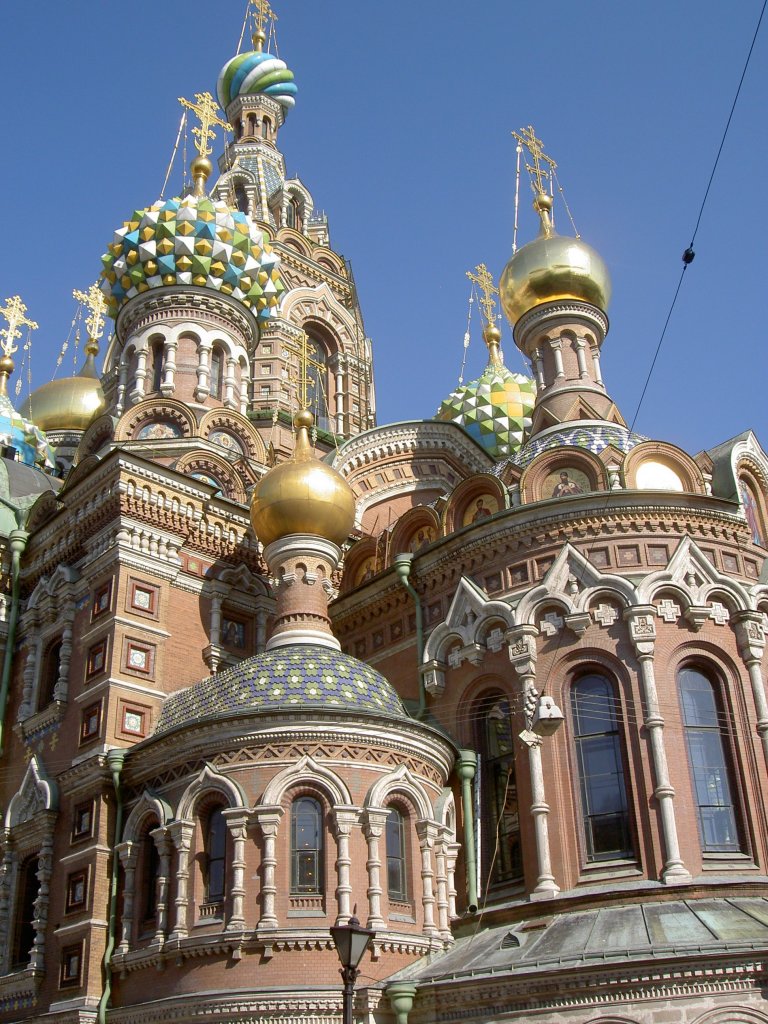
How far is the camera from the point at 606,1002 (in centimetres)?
827

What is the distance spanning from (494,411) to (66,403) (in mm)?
9757

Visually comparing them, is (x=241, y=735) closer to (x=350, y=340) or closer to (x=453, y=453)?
(x=453, y=453)

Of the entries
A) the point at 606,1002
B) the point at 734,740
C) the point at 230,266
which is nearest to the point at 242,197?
the point at 230,266

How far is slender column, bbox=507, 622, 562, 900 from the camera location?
10000mm

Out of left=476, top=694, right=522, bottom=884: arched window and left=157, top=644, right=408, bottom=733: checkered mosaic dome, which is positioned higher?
left=157, top=644, right=408, bottom=733: checkered mosaic dome

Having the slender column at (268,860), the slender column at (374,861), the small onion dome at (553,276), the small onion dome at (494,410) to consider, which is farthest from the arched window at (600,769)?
the small onion dome at (494,410)

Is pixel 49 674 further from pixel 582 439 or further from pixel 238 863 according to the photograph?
pixel 582 439

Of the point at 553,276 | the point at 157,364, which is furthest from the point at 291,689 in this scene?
the point at 157,364

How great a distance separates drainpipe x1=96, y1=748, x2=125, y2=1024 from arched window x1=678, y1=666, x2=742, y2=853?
5350 millimetres

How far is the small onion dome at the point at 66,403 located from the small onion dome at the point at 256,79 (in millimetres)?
7247

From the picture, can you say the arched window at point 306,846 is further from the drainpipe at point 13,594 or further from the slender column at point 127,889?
the drainpipe at point 13,594

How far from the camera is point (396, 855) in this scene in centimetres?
Result: 1023

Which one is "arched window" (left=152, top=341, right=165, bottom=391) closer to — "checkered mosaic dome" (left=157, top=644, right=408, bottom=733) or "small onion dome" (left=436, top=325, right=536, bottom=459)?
"small onion dome" (left=436, top=325, right=536, bottom=459)

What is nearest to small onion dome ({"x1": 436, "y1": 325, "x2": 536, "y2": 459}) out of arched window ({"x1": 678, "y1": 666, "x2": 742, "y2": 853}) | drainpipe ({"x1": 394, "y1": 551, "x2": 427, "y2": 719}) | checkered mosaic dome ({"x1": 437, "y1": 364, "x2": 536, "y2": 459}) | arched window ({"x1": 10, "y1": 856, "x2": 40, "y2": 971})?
checkered mosaic dome ({"x1": 437, "y1": 364, "x2": 536, "y2": 459})
